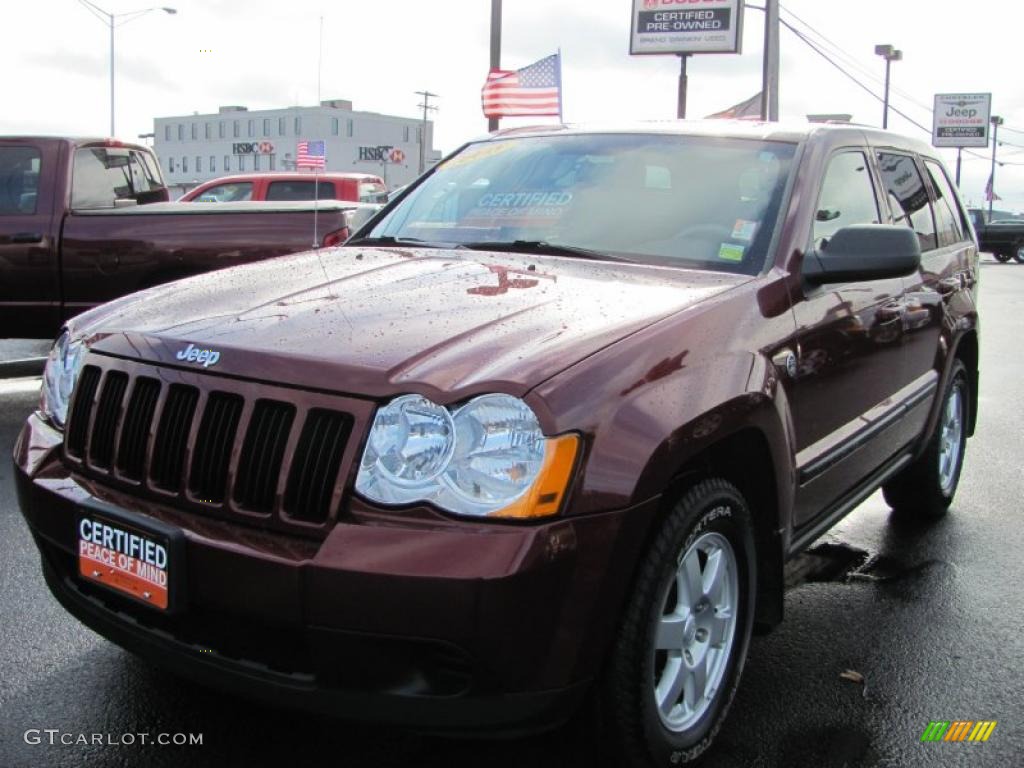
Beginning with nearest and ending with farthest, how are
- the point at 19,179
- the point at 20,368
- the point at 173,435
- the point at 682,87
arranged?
the point at 173,435, the point at 19,179, the point at 20,368, the point at 682,87

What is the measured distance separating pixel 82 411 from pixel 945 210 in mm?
4079

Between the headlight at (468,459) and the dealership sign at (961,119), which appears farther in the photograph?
the dealership sign at (961,119)

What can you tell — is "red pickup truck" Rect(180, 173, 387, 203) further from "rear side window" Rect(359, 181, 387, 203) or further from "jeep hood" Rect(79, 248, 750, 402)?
"jeep hood" Rect(79, 248, 750, 402)

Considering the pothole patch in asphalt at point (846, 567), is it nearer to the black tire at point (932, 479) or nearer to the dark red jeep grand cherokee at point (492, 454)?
the black tire at point (932, 479)

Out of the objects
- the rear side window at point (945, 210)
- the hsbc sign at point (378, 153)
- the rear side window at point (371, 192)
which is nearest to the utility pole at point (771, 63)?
the rear side window at point (371, 192)

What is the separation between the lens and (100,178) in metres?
8.03

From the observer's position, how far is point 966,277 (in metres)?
4.99

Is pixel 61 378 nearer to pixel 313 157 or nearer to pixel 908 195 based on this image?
pixel 908 195

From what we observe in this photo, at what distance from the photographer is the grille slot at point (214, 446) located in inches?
91.9

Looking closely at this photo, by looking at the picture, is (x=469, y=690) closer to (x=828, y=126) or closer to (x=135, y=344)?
(x=135, y=344)

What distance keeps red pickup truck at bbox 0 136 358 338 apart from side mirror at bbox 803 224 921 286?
15.4 feet

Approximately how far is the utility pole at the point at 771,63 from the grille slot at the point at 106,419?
21.0 m

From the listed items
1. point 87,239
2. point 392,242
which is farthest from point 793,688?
point 87,239

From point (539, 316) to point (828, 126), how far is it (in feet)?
5.93
